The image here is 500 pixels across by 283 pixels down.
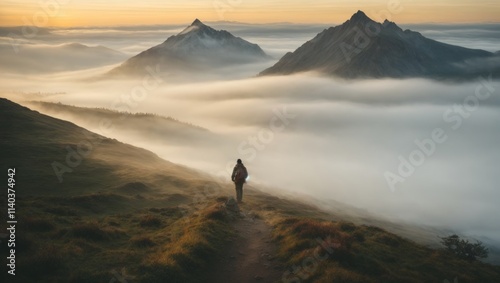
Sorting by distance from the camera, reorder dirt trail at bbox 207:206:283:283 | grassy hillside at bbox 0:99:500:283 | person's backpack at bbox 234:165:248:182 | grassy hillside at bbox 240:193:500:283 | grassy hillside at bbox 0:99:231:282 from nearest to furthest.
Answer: grassy hillside at bbox 0:99:231:282 → grassy hillside at bbox 0:99:500:283 → grassy hillside at bbox 240:193:500:283 → dirt trail at bbox 207:206:283:283 → person's backpack at bbox 234:165:248:182

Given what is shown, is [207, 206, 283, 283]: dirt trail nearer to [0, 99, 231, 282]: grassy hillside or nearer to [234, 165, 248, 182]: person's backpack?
[0, 99, 231, 282]: grassy hillside

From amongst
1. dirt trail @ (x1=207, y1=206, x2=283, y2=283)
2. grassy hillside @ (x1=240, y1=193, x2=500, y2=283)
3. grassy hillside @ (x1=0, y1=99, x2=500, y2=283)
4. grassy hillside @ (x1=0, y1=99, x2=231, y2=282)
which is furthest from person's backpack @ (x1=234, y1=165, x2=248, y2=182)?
dirt trail @ (x1=207, y1=206, x2=283, y2=283)

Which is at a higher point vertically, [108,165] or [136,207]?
[108,165]

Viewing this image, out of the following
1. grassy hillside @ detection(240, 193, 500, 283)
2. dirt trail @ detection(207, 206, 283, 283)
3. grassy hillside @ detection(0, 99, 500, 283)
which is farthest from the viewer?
dirt trail @ detection(207, 206, 283, 283)

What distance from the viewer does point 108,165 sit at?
70625mm

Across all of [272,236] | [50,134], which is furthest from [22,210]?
[50,134]

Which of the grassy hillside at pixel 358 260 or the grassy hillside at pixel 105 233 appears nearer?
the grassy hillside at pixel 105 233

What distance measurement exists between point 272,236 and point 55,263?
1327 cm

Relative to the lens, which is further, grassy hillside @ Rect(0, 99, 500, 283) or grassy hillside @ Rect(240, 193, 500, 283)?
grassy hillside @ Rect(240, 193, 500, 283)

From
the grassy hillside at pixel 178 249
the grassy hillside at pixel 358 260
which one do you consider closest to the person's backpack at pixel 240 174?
the grassy hillside at pixel 178 249

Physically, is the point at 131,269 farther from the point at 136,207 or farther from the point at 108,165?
the point at 108,165

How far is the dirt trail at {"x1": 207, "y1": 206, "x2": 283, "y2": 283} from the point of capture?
18.1m

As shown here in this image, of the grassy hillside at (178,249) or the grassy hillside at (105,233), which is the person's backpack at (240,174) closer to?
the grassy hillside at (178,249)

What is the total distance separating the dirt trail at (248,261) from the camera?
18078mm
